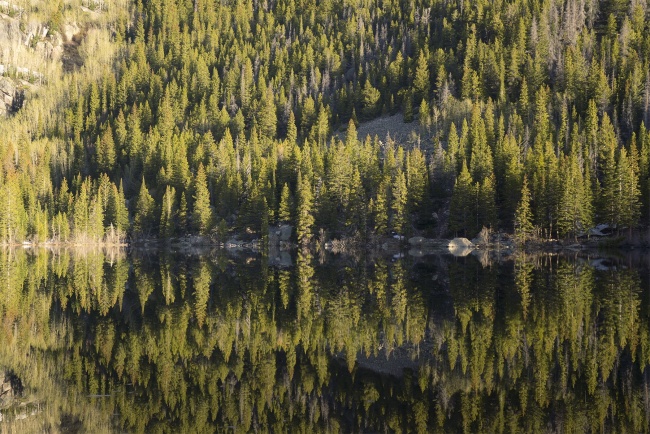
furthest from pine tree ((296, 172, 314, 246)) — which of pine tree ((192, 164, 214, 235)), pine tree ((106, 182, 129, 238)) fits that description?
pine tree ((106, 182, 129, 238))

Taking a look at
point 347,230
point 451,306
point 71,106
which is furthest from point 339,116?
point 451,306

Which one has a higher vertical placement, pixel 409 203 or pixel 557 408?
pixel 409 203

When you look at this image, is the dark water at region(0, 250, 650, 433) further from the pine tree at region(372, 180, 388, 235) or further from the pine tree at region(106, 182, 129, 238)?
the pine tree at region(106, 182, 129, 238)

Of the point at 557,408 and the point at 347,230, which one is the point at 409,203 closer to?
the point at 347,230

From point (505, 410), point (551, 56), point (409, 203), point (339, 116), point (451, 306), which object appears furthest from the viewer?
point (339, 116)

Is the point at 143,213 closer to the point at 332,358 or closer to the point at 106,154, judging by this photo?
the point at 106,154
